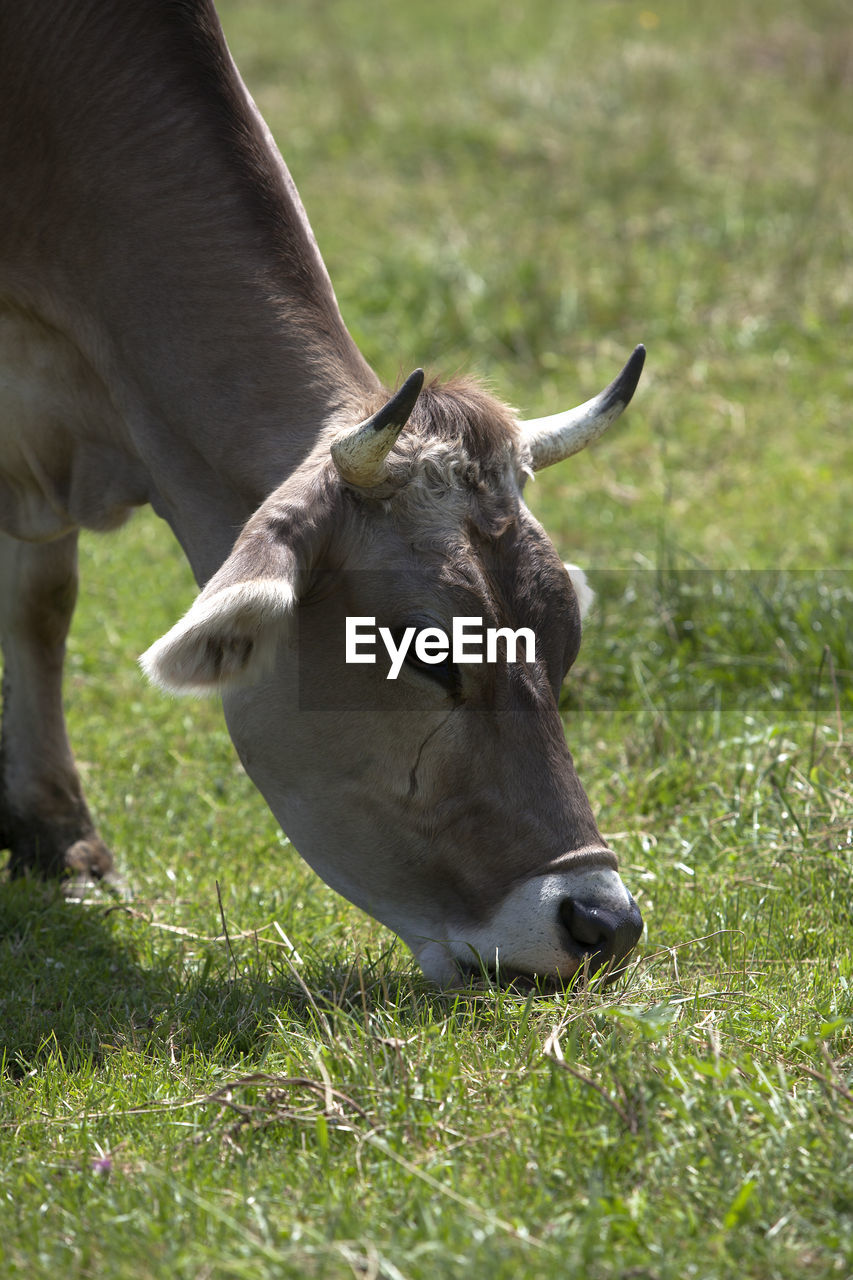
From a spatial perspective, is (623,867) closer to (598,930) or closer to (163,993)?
(598,930)

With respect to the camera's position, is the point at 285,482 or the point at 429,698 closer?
the point at 429,698

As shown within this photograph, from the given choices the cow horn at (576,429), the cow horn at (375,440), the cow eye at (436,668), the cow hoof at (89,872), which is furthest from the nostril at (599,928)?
the cow hoof at (89,872)

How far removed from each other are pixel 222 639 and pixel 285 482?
52 cm

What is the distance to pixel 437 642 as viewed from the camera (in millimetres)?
3555

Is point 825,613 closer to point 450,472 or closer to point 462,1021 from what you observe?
point 450,472

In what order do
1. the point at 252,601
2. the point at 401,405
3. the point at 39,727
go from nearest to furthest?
the point at 252,601
the point at 401,405
the point at 39,727

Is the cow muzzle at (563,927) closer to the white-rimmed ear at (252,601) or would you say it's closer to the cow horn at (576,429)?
the white-rimmed ear at (252,601)

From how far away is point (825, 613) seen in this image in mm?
5918

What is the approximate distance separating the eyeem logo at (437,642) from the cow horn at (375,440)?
37 centimetres

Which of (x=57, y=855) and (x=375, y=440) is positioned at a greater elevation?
(x=375, y=440)

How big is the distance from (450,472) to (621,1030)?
1443 mm

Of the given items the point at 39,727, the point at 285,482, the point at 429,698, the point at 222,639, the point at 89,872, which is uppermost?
the point at 285,482

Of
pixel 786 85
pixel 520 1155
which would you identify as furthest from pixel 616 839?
pixel 786 85

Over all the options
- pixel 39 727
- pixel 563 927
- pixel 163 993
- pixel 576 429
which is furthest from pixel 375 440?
pixel 39 727
